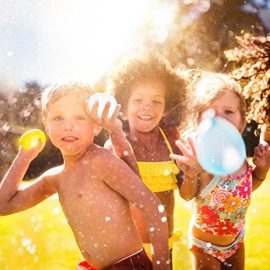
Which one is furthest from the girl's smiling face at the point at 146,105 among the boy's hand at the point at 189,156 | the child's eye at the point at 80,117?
the child's eye at the point at 80,117

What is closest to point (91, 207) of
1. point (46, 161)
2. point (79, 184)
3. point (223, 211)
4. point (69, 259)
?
point (79, 184)

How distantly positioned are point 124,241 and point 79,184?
395 millimetres

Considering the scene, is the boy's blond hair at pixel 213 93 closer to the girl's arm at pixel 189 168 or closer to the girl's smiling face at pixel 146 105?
the girl's smiling face at pixel 146 105

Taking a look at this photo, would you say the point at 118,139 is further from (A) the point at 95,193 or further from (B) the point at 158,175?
(B) the point at 158,175

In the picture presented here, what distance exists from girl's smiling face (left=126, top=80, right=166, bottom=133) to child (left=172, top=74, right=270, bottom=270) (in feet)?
1.22

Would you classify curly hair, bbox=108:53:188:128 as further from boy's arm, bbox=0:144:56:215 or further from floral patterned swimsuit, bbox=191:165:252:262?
boy's arm, bbox=0:144:56:215

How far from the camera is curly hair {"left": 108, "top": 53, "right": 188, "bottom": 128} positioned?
3805 millimetres

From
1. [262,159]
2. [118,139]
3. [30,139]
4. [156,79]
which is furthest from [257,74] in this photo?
[30,139]

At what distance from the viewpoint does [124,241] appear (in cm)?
242

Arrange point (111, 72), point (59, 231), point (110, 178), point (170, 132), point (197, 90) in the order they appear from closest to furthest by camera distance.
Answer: point (110, 178), point (197, 90), point (170, 132), point (111, 72), point (59, 231)

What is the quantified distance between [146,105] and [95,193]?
124 cm

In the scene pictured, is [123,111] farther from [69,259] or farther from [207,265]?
[69,259]

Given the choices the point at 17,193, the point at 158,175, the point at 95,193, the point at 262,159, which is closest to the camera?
the point at 95,193

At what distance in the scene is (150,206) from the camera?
2.30 m
